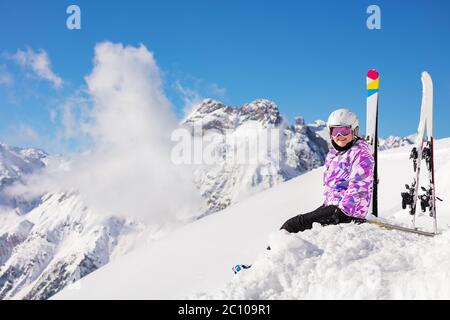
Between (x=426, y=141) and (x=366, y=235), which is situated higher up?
(x=426, y=141)

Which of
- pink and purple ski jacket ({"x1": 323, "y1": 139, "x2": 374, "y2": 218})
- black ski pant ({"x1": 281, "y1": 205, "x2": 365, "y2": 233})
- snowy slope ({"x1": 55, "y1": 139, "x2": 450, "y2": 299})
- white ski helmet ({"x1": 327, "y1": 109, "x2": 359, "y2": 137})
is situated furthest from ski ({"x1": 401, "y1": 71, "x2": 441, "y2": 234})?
black ski pant ({"x1": 281, "y1": 205, "x2": 365, "y2": 233})

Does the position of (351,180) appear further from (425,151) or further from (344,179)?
(425,151)

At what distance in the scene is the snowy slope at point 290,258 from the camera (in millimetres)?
3881

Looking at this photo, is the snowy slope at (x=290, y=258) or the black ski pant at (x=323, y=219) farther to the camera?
the black ski pant at (x=323, y=219)

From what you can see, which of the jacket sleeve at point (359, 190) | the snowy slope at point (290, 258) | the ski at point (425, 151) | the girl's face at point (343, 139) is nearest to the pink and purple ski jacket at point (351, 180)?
the jacket sleeve at point (359, 190)

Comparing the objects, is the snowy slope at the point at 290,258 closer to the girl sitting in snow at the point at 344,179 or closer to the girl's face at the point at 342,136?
the girl sitting in snow at the point at 344,179

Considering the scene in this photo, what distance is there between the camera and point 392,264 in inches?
167

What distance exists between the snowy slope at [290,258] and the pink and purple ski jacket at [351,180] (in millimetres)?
381

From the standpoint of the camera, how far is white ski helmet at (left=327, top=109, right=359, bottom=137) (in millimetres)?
6508

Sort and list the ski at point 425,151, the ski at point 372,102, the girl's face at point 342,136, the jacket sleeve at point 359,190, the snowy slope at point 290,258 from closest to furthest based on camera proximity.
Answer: the snowy slope at point 290,258 → the jacket sleeve at point 359,190 → the girl's face at point 342,136 → the ski at point 425,151 → the ski at point 372,102

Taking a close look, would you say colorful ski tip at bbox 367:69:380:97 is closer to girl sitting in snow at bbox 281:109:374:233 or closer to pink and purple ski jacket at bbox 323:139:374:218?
girl sitting in snow at bbox 281:109:374:233
